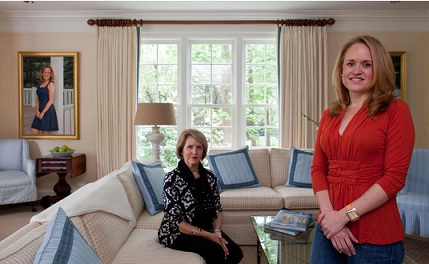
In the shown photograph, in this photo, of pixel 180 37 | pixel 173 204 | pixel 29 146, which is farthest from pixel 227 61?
pixel 173 204

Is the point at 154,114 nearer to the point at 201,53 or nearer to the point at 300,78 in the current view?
the point at 201,53

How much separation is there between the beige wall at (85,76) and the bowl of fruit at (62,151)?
0.41 meters

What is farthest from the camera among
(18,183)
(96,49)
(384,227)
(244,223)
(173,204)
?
(96,49)

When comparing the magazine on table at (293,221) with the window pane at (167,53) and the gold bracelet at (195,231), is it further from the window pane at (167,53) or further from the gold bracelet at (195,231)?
the window pane at (167,53)

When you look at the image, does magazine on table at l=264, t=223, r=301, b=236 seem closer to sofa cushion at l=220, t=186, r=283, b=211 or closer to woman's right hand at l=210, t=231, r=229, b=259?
woman's right hand at l=210, t=231, r=229, b=259

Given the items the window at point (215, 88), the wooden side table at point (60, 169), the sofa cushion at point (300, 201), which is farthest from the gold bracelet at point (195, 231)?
the window at point (215, 88)

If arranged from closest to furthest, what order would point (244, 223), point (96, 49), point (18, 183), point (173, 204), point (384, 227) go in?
1. point (384, 227)
2. point (173, 204)
3. point (244, 223)
4. point (18, 183)
5. point (96, 49)

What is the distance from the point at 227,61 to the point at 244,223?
103 inches

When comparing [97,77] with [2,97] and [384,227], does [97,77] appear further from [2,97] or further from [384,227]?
[384,227]

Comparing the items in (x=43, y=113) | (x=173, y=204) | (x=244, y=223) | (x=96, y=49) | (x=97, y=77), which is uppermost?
(x=96, y=49)

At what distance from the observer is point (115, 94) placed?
5.23 m

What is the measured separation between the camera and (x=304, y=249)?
2.32 meters

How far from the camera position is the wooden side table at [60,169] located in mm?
4816

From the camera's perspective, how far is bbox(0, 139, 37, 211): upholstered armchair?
4.57 metres
